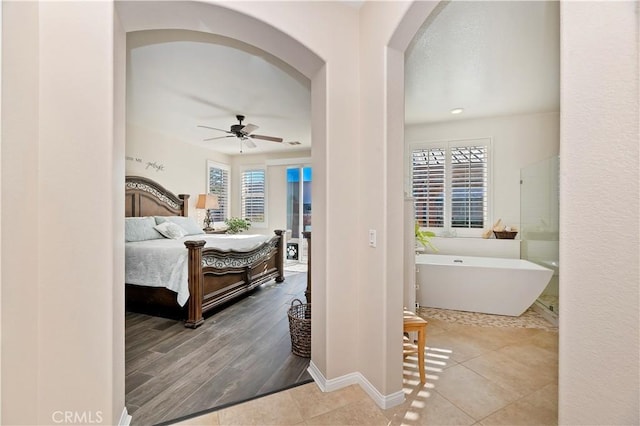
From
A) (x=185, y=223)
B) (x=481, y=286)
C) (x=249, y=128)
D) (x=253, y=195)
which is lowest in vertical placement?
(x=481, y=286)

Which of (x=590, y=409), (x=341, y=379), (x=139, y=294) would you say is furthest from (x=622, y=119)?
(x=139, y=294)

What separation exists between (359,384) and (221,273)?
2.15m

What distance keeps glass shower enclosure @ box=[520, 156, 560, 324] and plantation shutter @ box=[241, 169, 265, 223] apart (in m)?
5.31

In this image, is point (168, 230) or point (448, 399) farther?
point (168, 230)

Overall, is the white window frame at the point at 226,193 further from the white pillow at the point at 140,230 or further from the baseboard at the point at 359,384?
the baseboard at the point at 359,384

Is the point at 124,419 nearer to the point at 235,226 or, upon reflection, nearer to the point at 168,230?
the point at 168,230

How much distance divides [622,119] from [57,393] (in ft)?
8.09

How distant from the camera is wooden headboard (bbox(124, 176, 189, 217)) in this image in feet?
14.2

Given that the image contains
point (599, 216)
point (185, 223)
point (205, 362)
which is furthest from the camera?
point (185, 223)

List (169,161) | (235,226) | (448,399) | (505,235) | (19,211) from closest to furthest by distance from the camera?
1. (19,211)
2. (448,399)
3. (505,235)
4. (169,161)
5. (235,226)

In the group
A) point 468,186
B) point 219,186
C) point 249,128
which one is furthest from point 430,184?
point 219,186

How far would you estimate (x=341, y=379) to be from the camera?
6.38 feet

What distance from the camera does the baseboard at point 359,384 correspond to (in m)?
1.75
